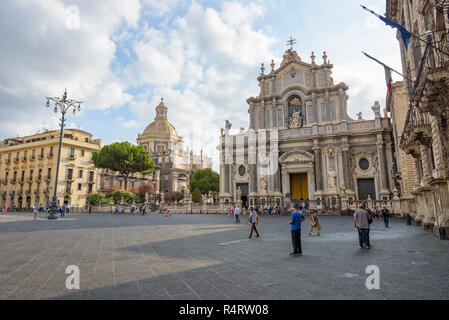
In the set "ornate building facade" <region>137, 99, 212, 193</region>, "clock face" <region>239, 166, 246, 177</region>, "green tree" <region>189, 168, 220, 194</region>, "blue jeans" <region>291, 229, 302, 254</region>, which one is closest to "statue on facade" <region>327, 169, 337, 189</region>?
"clock face" <region>239, 166, 246, 177</region>

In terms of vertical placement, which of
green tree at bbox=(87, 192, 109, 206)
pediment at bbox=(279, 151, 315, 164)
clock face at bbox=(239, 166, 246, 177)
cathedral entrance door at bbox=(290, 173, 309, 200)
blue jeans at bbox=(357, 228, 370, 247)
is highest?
pediment at bbox=(279, 151, 315, 164)

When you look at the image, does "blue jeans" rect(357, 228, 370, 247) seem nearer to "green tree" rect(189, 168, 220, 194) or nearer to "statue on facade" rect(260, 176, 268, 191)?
"statue on facade" rect(260, 176, 268, 191)

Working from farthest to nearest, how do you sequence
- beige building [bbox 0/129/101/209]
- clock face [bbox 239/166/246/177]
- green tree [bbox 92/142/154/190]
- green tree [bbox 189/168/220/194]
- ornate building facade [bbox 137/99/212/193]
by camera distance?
1. ornate building facade [bbox 137/99/212/193]
2. green tree [bbox 189/168/220/194]
3. beige building [bbox 0/129/101/209]
4. green tree [bbox 92/142/154/190]
5. clock face [bbox 239/166/246/177]

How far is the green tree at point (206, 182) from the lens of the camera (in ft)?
202

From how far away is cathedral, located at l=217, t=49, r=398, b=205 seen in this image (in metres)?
29.1

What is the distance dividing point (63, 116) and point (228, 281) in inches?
789

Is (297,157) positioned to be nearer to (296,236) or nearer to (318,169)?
(318,169)

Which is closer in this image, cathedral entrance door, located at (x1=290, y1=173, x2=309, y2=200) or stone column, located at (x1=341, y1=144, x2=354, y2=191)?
stone column, located at (x1=341, y1=144, x2=354, y2=191)

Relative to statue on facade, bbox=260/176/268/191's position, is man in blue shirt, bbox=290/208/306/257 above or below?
below

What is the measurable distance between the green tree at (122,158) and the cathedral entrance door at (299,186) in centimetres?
2490

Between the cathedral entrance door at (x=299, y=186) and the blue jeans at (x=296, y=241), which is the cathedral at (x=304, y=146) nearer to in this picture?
the cathedral entrance door at (x=299, y=186)

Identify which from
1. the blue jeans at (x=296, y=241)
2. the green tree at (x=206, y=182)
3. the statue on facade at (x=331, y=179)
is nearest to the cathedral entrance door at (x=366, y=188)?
the statue on facade at (x=331, y=179)

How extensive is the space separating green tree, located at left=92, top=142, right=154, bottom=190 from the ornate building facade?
62.0 ft
